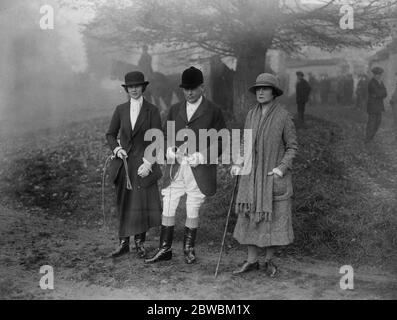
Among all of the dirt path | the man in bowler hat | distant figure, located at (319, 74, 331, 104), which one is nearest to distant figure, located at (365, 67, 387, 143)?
the dirt path

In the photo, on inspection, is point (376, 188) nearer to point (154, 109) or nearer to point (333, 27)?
point (333, 27)

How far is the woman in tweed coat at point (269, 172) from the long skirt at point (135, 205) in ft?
3.38

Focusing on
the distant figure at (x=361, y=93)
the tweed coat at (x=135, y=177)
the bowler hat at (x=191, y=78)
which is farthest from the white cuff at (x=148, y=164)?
the distant figure at (x=361, y=93)

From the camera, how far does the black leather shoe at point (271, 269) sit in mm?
4289

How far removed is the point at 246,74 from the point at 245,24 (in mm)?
1210

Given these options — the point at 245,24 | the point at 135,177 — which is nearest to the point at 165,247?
the point at 135,177

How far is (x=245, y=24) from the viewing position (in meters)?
7.04

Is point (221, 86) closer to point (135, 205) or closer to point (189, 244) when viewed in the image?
point (135, 205)

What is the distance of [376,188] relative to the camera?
6984mm

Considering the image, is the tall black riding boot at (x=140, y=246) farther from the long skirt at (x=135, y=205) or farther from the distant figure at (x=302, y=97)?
the distant figure at (x=302, y=97)

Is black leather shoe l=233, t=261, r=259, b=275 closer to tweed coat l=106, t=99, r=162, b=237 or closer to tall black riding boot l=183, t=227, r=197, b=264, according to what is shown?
tall black riding boot l=183, t=227, r=197, b=264

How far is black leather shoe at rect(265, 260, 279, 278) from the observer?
4.29 metres

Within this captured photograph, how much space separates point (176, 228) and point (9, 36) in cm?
712
